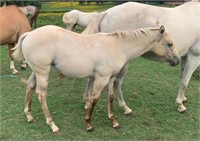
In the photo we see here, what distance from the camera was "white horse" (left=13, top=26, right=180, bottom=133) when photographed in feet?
13.2

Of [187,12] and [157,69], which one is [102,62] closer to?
[187,12]

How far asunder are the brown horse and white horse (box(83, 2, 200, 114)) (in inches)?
91.6

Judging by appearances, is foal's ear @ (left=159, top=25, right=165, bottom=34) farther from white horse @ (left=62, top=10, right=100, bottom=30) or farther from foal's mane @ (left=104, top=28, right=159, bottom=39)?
white horse @ (left=62, top=10, right=100, bottom=30)

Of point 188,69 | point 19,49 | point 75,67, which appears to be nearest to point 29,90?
point 19,49

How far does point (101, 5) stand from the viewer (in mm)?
17984

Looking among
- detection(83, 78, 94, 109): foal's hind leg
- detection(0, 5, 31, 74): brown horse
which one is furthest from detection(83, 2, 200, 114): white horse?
detection(0, 5, 31, 74): brown horse

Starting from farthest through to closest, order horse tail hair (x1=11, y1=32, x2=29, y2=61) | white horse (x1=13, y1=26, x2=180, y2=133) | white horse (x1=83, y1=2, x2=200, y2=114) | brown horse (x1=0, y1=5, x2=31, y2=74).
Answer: brown horse (x1=0, y1=5, x2=31, y2=74) < white horse (x1=83, y1=2, x2=200, y2=114) < horse tail hair (x1=11, y1=32, x2=29, y2=61) < white horse (x1=13, y1=26, x2=180, y2=133)

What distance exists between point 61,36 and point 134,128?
160 centimetres

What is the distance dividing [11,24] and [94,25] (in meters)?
2.41

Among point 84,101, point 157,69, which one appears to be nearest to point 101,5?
point 157,69

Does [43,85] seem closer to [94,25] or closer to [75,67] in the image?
[75,67]

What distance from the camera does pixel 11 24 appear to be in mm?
6672

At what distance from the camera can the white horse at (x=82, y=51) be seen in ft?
13.2

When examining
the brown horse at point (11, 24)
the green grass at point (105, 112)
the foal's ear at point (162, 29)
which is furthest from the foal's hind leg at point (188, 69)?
the brown horse at point (11, 24)
